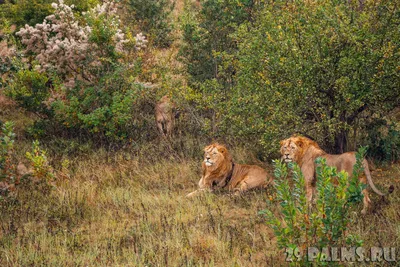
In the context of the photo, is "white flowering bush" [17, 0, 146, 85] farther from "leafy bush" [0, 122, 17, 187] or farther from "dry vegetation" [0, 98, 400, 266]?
"leafy bush" [0, 122, 17, 187]

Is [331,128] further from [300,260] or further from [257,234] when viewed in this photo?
[300,260]

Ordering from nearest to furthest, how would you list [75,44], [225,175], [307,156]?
[307,156] → [225,175] → [75,44]

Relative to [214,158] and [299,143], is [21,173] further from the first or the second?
[299,143]

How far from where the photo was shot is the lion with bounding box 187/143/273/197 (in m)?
8.94

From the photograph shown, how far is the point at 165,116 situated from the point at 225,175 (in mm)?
4577

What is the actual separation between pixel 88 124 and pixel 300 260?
8108 millimetres

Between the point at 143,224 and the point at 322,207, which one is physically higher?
the point at 322,207

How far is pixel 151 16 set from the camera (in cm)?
1964

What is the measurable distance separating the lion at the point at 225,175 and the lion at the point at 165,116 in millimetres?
4294

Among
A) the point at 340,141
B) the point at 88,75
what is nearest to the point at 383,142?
the point at 340,141

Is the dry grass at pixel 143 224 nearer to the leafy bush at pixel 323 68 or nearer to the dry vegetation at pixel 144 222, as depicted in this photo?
the dry vegetation at pixel 144 222

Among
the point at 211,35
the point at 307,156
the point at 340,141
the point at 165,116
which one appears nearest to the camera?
the point at 307,156

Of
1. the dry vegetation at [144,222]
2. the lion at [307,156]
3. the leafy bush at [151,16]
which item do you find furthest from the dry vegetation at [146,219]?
the leafy bush at [151,16]

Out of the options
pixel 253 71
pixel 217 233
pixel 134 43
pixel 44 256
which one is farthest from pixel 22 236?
pixel 134 43
